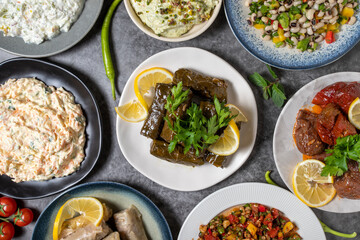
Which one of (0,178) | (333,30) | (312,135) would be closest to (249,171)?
(312,135)

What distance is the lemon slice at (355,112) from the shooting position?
3.65m

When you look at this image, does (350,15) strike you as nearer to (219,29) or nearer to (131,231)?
(219,29)

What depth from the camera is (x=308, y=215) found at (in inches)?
156

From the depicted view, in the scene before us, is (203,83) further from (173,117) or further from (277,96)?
(277,96)

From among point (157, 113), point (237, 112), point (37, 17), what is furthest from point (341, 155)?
point (37, 17)

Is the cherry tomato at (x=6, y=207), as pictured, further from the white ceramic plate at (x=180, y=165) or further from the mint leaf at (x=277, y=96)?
the mint leaf at (x=277, y=96)

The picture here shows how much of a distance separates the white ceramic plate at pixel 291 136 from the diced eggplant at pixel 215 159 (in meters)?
0.67

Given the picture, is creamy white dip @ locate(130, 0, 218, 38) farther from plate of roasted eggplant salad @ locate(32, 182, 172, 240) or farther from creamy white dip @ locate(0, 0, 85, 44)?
plate of roasted eggplant salad @ locate(32, 182, 172, 240)

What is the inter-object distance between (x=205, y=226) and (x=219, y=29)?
2384 mm

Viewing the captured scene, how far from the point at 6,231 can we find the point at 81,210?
0.96m

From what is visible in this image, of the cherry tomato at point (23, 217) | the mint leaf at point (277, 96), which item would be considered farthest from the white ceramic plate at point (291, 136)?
the cherry tomato at point (23, 217)

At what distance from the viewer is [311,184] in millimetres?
3910

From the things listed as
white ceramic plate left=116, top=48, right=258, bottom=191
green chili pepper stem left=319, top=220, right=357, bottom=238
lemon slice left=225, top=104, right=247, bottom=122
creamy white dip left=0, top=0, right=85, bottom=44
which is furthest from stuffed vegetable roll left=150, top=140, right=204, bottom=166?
green chili pepper stem left=319, top=220, right=357, bottom=238

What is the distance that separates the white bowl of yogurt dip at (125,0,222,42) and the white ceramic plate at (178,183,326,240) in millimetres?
1883
